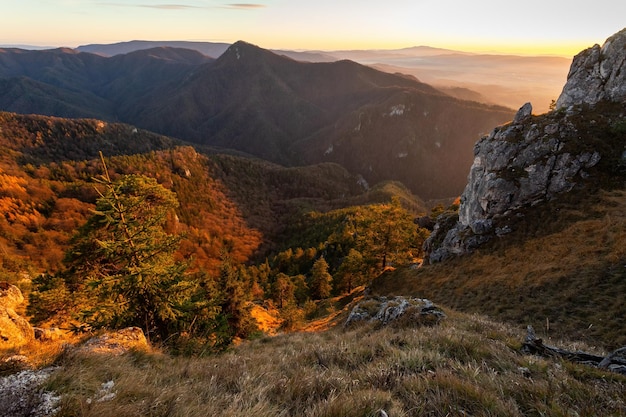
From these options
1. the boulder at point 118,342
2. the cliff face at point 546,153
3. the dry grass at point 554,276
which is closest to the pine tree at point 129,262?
the boulder at point 118,342

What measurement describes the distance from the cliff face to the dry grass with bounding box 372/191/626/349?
2343 millimetres

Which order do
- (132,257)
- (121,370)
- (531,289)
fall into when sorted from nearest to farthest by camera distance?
(121,370) → (132,257) → (531,289)

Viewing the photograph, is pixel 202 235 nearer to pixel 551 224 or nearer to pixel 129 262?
pixel 129 262

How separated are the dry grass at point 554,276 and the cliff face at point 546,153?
2343 mm

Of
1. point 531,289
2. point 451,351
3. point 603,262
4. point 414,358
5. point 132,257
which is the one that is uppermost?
point 414,358

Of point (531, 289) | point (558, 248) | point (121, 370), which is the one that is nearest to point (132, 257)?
point (121, 370)

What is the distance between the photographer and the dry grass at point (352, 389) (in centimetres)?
325

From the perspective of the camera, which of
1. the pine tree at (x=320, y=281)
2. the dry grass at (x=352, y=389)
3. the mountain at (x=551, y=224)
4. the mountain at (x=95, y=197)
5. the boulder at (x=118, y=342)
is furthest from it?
the mountain at (x=95, y=197)

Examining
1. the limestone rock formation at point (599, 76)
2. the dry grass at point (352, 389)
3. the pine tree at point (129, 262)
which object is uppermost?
the limestone rock formation at point (599, 76)

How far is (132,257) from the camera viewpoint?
42.3 ft

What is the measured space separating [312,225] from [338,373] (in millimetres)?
146681

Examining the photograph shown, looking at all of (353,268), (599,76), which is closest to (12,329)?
(353,268)

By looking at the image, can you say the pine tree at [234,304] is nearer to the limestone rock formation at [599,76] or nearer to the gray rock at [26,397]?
the gray rock at [26,397]

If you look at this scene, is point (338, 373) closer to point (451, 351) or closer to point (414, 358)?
point (414, 358)
